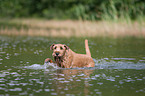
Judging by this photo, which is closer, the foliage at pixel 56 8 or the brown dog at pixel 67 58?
the brown dog at pixel 67 58

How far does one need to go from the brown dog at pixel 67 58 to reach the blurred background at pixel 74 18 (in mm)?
12559

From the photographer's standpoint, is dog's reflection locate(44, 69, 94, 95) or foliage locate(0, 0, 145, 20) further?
foliage locate(0, 0, 145, 20)

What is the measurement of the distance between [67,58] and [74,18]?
4154 centimetres

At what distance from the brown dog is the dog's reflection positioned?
0.38 meters

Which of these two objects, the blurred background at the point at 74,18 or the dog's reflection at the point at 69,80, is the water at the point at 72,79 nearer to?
the dog's reflection at the point at 69,80

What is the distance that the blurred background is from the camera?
28.1 meters

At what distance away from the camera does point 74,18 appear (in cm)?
5262

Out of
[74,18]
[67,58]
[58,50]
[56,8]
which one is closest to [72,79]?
[58,50]

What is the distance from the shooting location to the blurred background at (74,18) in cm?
2809

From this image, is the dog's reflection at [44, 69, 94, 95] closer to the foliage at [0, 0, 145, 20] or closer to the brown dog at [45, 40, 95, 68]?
the brown dog at [45, 40, 95, 68]

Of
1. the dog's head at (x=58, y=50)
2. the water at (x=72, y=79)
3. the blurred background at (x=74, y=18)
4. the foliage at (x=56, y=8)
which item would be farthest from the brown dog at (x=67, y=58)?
the foliage at (x=56, y=8)

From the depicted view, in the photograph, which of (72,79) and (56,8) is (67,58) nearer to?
(72,79)

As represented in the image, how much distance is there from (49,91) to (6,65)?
461 cm

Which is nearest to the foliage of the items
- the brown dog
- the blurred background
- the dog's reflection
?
the blurred background
